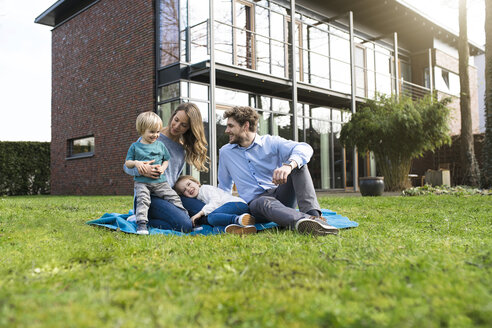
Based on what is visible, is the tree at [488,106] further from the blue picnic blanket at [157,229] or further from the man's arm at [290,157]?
the man's arm at [290,157]

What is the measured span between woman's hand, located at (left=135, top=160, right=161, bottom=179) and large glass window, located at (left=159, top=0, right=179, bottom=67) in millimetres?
6534

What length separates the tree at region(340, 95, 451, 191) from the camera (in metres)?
10.1

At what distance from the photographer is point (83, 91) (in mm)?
12648

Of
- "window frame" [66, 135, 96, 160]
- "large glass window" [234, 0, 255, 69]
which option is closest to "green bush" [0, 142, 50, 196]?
"window frame" [66, 135, 96, 160]

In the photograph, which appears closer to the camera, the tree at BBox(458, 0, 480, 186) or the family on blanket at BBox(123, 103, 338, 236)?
the family on blanket at BBox(123, 103, 338, 236)

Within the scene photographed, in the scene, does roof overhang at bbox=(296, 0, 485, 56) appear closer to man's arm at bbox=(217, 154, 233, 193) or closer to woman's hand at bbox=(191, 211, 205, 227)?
man's arm at bbox=(217, 154, 233, 193)

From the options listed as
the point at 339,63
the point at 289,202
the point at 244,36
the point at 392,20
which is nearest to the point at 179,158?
the point at 289,202

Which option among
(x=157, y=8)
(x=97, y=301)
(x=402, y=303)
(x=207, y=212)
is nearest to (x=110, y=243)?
(x=207, y=212)

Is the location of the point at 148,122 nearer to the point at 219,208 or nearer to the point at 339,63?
the point at 219,208

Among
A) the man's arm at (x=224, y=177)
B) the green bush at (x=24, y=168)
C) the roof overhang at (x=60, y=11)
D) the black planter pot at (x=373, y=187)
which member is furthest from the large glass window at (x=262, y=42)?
the green bush at (x=24, y=168)

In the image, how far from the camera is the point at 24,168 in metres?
14.7

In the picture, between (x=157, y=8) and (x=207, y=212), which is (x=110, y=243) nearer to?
(x=207, y=212)

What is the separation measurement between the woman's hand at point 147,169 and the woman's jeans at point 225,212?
615mm

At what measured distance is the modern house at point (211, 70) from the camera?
9.69 m
